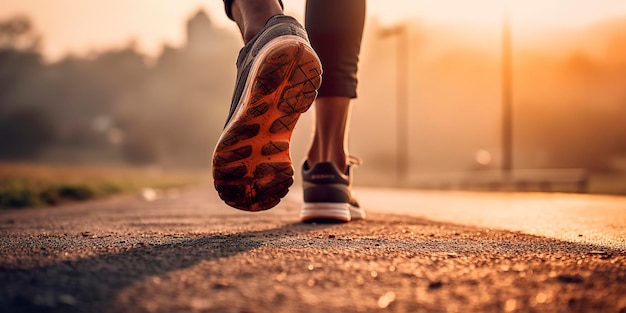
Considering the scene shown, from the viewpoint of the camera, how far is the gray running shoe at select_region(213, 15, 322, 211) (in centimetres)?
152

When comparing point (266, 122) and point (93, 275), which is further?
point (266, 122)

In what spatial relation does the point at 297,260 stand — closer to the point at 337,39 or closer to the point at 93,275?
the point at 93,275

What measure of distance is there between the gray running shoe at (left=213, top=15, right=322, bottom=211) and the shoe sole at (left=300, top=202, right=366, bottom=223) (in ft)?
1.25

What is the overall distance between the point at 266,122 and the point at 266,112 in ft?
0.09

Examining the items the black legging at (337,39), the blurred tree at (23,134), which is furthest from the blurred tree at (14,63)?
the black legging at (337,39)

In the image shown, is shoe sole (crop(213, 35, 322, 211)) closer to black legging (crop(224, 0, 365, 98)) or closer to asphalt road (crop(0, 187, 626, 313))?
asphalt road (crop(0, 187, 626, 313))

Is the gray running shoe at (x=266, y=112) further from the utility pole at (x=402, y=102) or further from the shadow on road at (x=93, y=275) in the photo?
the utility pole at (x=402, y=102)

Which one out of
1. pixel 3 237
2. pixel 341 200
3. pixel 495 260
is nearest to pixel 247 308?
pixel 495 260

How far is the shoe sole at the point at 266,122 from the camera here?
1.52 m

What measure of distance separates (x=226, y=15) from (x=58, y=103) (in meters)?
69.9

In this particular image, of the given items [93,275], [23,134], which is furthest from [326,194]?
[23,134]

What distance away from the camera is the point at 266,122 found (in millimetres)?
1551

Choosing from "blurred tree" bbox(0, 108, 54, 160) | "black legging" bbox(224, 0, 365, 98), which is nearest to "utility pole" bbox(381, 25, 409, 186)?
"black legging" bbox(224, 0, 365, 98)

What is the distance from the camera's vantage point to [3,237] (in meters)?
1.56
